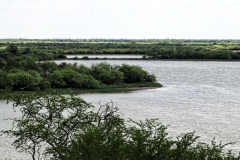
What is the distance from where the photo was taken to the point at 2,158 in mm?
25922

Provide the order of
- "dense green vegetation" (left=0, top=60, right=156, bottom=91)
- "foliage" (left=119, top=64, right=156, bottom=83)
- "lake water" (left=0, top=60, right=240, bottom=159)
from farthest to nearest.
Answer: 1. "foliage" (left=119, top=64, right=156, bottom=83)
2. "dense green vegetation" (left=0, top=60, right=156, bottom=91)
3. "lake water" (left=0, top=60, right=240, bottom=159)

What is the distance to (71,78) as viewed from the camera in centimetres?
5784

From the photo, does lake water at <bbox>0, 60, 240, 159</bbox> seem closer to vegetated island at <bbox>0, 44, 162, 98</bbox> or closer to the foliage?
the foliage

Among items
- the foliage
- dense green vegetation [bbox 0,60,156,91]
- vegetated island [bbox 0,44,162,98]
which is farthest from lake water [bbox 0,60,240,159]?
dense green vegetation [bbox 0,60,156,91]

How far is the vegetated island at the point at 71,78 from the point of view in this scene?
54.6m

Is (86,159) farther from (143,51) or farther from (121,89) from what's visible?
(143,51)

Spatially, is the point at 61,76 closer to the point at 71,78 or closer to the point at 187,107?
the point at 71,78

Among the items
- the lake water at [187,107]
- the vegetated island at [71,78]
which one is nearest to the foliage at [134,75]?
the vegetated island at [71,78]

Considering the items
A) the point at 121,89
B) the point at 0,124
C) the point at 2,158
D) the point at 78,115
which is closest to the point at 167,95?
the point at 121,89

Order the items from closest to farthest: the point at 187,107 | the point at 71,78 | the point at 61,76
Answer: the point at 187,107 → the point at 61,76 → the point at 71,78

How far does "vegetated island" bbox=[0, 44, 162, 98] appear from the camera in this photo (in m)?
54.6

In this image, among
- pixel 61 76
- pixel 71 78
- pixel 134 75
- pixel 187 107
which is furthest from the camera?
pixel 134 75

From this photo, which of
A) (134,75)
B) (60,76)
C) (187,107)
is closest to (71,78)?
(60,76)

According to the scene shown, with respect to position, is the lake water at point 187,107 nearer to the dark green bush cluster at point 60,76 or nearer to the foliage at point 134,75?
the foliage at point 134,75
